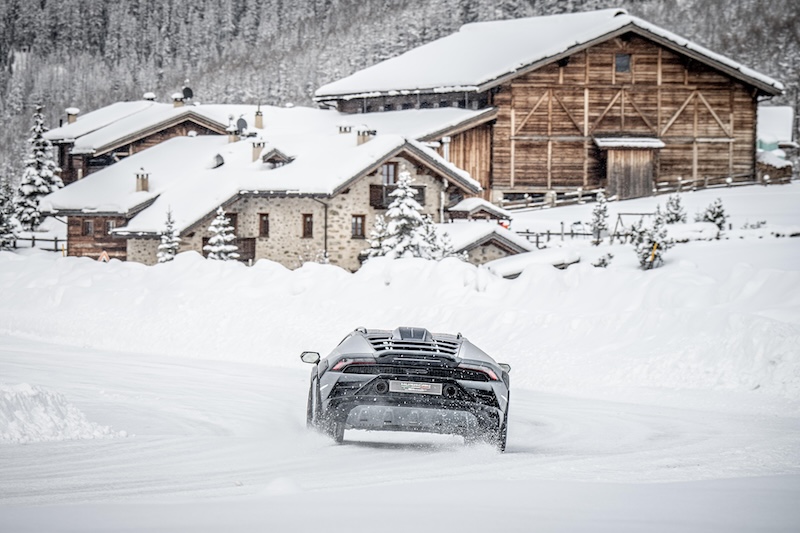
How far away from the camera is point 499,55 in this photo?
206ft

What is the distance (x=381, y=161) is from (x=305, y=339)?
88.0 ft

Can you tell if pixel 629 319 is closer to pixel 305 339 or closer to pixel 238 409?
pixel 305 339

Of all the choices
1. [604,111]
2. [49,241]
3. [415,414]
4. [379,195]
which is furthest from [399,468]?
[49,241]

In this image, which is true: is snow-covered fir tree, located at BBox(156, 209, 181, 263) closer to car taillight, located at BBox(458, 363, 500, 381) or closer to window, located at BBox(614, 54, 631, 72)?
window, located at BBox(614, 54, 631, 72)

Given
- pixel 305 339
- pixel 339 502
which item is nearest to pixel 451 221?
pixel 305 339

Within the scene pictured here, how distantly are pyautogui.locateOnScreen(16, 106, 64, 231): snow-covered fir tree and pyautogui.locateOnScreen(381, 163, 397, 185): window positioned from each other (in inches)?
1431

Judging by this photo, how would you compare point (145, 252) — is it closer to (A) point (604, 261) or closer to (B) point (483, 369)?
(A) point (604, 261)

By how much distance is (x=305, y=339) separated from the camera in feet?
69.6

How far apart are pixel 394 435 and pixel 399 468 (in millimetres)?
2511

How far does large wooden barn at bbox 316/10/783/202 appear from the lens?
2317 inches

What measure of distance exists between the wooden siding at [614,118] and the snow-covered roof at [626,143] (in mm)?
525

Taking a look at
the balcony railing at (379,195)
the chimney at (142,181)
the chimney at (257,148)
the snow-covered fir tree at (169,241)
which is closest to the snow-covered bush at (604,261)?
the balcony railing at (379,195)

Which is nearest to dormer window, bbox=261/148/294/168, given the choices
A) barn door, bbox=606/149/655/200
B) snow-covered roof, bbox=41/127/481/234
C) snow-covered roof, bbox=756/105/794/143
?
snow-covered roof, bbox=41/127/481/234

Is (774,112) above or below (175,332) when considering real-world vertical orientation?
above
